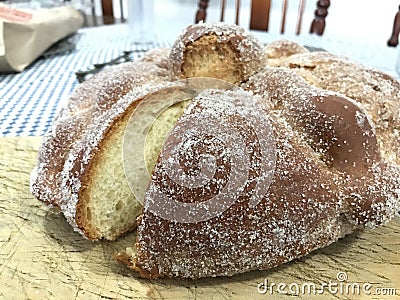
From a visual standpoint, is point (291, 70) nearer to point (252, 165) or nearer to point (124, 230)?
point (252, 165)

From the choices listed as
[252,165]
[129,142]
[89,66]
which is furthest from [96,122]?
[89,66]

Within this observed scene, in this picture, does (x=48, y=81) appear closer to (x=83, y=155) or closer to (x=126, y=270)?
(x=83, y=155)

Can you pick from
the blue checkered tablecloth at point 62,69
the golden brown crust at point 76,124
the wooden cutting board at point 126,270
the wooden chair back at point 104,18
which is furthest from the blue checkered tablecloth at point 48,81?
the wooden cutting board at point 126,270

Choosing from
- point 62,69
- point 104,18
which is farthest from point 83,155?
point 104,18

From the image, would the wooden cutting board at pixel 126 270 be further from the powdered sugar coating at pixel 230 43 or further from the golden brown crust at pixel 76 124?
the powdered sugar coating at pixel 230 43

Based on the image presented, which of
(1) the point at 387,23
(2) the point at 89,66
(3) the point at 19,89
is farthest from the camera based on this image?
(1) the point at 387,23

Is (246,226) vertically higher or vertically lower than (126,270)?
higher

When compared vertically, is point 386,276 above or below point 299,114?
below

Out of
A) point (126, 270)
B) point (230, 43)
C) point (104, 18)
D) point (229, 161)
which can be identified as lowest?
point (104, 18)
